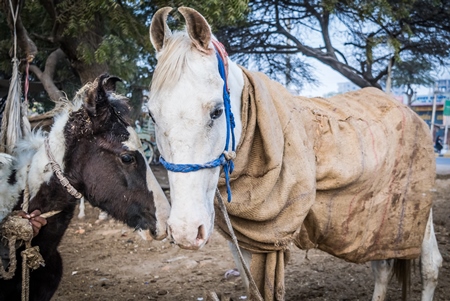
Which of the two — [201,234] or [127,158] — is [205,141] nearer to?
[201,234]

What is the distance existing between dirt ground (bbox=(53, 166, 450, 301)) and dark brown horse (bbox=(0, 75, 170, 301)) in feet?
6.66

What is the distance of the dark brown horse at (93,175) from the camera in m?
2.30

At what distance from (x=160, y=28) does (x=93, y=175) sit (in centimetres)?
87

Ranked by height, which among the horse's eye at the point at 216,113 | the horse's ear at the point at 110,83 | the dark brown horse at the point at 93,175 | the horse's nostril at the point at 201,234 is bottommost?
the horse's nostril at the point at 201,234

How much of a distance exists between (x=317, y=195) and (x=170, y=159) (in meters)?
1.09

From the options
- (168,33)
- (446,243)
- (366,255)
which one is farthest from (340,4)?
(168,33)

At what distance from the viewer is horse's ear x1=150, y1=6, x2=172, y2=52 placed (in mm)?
2027

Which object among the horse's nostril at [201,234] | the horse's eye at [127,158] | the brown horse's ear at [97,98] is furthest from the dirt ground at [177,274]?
the horse's nostril at [201,234]

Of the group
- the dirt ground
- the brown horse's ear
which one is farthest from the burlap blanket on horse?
the dirt ground

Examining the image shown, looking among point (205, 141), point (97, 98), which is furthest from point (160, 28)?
point (205, 141)

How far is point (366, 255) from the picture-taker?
2.93m

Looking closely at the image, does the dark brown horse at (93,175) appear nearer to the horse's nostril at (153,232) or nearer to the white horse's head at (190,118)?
the horse's nostril at (153,232)

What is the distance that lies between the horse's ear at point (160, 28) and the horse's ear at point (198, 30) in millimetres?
176

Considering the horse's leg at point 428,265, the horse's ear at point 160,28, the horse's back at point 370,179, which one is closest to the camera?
the horse's ear at point 160,28
